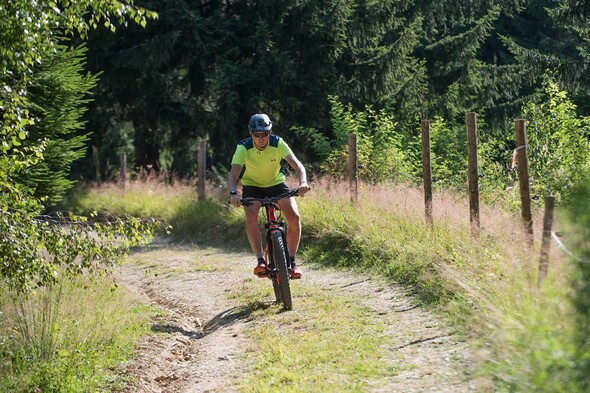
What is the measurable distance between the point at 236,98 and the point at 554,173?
10496 mm

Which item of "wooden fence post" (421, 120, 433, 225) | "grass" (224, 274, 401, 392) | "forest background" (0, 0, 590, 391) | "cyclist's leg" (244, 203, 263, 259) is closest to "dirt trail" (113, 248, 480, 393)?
"grass" (224, 274, 401, 392)

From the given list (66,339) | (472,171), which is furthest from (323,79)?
(66,339)

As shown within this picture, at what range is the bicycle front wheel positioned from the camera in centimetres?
926

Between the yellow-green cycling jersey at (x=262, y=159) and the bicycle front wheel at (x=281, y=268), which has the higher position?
the yellow-green cycling jersey at (x=262, y=159)

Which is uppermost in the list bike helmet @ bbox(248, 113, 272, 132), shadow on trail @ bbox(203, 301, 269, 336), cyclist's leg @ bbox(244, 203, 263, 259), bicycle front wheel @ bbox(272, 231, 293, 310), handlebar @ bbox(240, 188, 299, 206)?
bike helmet @ bbox(248, 113, 272, 132)

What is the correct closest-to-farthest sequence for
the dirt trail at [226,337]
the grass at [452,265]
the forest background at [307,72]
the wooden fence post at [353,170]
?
the grass at [452,265] → the dirt trail at [226,337] → the wooden fence post at [353,170] → the forest background at [307,72]

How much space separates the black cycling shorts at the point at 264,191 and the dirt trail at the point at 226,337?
129 cm

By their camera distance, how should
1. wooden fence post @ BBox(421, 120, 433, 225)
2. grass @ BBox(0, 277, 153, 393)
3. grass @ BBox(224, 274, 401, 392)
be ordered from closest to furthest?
grass @ BBox(224, 274, 401, 392)
grass @ BBox(0, 277, 153, 393)
wooden fence post @ BBox(421, 120, 433, 225)

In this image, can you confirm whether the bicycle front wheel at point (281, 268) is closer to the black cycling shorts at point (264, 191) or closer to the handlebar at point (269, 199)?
the handlebar at point (269, 199)

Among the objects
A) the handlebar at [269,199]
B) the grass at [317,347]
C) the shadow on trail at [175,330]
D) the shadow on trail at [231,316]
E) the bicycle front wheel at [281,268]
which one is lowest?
the shadow on trail at [175,330]

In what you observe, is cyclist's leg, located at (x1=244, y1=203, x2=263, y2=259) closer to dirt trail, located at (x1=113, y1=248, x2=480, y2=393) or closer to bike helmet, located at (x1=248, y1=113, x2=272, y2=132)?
dirt trail, located at (x1=113, y1=248, x2=480, y2=393)

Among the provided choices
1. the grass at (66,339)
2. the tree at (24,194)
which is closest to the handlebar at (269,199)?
the tree at (24,194)

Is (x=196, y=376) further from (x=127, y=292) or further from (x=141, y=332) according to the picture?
(x=127, y=292)

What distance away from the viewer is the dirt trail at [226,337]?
651cm
